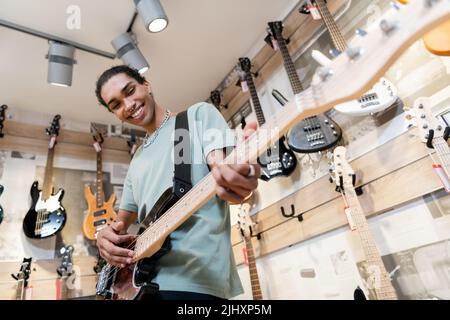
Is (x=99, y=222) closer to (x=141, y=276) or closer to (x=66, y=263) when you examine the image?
(x=66, y=263)

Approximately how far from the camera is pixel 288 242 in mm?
1590

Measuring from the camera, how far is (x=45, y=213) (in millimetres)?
2018

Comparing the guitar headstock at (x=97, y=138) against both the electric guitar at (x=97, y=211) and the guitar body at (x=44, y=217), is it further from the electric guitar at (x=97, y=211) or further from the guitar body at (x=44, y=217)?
the guitar body at (x=44, y=217)

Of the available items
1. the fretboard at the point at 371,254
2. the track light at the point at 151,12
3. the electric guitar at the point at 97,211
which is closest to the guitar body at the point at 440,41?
the fretboard at the point at 371,254

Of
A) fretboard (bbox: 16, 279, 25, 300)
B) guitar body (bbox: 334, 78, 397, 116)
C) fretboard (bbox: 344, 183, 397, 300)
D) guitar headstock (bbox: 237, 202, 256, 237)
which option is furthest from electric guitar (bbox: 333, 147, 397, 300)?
fretboard (bbox: 16, 279, 25, 300)

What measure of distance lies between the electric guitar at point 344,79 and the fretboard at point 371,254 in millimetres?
813

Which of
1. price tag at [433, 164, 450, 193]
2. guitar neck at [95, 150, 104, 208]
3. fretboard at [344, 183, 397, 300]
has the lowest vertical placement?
fretboard at [344, 183, 397, 300]

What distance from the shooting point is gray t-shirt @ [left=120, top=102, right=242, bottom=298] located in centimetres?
76

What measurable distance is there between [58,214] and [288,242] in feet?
5.41

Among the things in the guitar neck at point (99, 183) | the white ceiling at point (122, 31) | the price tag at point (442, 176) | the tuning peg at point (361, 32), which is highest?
the white ceiling at point (122, 31)

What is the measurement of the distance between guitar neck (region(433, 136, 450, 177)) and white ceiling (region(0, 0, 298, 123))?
1.32 metres

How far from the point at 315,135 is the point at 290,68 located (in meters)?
0.51

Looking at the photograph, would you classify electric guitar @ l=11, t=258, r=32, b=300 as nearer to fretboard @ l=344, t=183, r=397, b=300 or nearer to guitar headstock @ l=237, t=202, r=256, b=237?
guitar headstock @ l=237, t=202, r=256, b=237

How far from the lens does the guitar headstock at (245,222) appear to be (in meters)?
1.75
